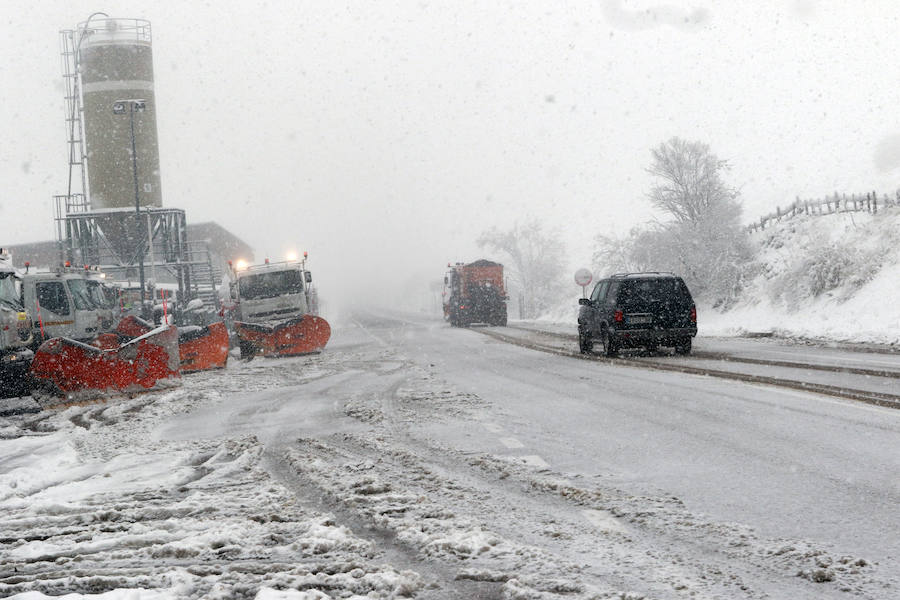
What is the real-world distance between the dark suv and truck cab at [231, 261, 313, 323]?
36.7ft

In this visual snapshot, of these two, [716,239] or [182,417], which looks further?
[716,239]

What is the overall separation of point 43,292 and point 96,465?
46.7 feet

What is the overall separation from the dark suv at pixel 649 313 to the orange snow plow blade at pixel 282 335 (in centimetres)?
929

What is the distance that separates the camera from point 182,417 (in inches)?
450

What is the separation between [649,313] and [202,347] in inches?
388

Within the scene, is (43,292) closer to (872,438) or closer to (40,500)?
(40,500)

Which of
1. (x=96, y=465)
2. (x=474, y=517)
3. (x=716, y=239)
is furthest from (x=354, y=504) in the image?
(x=716, y=239)

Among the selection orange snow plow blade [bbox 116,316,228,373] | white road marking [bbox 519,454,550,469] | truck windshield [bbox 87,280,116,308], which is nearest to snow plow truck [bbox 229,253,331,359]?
truck windshield [bbox 87,280,116,308]

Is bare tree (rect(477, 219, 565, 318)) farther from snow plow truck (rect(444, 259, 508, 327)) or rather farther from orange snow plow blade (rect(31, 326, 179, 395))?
orange snow plow blade (rect(31, 326, 179, 395))

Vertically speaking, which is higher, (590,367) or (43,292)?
(43,292)

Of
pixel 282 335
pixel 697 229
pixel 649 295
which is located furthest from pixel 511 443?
pixel 697 229

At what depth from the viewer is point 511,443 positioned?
7906mm


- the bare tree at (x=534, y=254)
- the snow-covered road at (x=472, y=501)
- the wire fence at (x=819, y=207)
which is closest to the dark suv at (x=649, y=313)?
the snow-covered road at (x=472, y=501)

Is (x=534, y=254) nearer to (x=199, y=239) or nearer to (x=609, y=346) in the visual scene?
(x=199, y=239)
